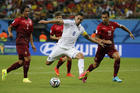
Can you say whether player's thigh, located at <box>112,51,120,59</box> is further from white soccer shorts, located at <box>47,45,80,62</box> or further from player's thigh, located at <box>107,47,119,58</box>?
white soccer shorts, located at <box>47,45,80,62</box>

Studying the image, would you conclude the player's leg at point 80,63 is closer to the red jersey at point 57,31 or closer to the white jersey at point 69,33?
the white jersey at point 69,33

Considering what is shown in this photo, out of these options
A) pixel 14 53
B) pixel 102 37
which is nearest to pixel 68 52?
pixel 102 37

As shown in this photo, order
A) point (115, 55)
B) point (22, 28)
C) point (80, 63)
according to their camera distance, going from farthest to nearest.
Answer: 1. point (115, 55)
2. point (22, 28)
3. point (80, 63)

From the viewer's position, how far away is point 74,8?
32.1 meters

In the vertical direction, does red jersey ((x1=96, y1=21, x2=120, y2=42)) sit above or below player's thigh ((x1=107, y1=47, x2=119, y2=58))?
above

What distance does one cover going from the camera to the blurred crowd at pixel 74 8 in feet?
101

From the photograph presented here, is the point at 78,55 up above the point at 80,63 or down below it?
above

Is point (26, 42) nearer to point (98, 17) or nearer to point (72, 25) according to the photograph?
point (72, 25)

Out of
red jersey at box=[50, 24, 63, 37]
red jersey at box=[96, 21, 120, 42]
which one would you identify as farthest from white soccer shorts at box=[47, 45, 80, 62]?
red jersey at box=[50, 24, 63, 37]

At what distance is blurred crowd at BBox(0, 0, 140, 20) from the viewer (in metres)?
30.8

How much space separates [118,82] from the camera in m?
11.9

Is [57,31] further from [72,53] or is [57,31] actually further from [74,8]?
[74,8]

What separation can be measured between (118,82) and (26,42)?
3199 mm

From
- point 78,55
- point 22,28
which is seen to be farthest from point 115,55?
point 22,28
